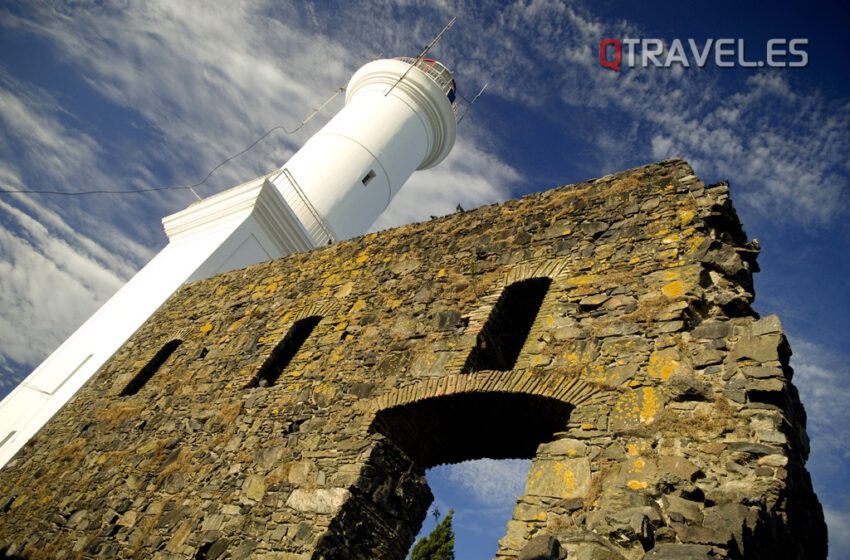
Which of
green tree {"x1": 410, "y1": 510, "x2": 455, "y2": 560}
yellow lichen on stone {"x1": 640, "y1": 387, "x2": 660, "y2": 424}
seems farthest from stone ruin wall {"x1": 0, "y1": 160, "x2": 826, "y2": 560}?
green tree {"x1": 410, "y1": 510, "x2": 455, "y2": 560}

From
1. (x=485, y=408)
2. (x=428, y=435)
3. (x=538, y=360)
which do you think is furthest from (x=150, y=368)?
(x=538, y=360)

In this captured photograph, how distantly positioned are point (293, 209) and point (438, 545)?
11.2 meters

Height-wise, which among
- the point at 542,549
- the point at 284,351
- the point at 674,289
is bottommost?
the point at 542,549

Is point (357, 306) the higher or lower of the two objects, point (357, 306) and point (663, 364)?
the higher

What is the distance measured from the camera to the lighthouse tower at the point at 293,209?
9266 millimetres

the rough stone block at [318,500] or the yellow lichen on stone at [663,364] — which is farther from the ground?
the yellow lichen on stone at [663,364]

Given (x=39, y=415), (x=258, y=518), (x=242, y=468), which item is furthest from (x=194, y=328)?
(x=258, y=518)

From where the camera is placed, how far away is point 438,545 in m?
16.7

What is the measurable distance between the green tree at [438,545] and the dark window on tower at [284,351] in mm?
12075

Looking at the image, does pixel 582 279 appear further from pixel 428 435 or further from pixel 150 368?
pixel 150 368

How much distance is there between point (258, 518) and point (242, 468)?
68cm

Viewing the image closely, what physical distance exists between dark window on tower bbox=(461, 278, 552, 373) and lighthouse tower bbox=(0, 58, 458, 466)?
22.4ft

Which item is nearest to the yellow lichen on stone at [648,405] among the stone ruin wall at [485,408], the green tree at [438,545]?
the stone ruin wall at [485,408]

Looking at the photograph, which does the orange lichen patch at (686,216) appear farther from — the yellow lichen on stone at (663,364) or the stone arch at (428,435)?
the stone arch at (428,435)
